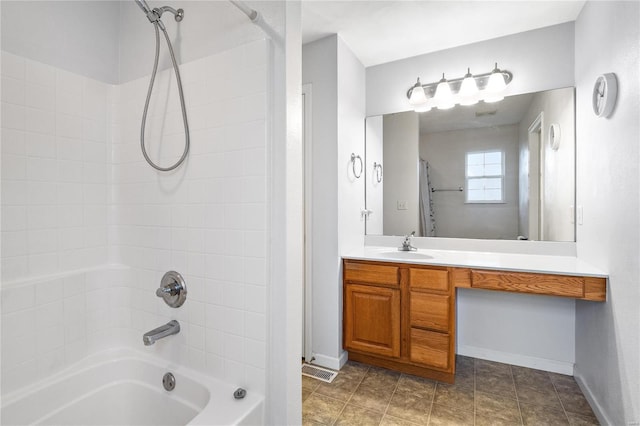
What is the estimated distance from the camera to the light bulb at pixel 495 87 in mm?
2350

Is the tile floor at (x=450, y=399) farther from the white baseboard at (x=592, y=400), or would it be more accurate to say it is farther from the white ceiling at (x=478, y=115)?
the white ceiling at (x=478, y=115)

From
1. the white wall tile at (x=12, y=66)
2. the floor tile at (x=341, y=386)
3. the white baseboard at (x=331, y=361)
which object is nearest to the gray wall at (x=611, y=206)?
the floor tile at (x=341, y=386)

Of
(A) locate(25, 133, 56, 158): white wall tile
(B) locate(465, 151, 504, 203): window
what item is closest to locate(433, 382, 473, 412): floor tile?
(B) locate(465, 151, 504, 203): window

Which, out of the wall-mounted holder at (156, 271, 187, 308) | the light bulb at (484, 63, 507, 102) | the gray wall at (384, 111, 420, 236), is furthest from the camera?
the gray wall at (384, 111, 420, 236)

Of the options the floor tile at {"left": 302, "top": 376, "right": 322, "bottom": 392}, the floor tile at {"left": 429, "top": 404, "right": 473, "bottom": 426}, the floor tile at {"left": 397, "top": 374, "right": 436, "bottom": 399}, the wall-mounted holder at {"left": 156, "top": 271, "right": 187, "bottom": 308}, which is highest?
the wall-mounted holder at {"left": 156, "top": 271, "right": 187, "bottom": 308}

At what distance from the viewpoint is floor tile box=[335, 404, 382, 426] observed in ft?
5.70

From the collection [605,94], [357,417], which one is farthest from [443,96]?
[357,417]

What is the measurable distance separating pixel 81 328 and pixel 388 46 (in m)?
2.77

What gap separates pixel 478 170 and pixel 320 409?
6.97 feet

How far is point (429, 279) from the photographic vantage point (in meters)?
2.10

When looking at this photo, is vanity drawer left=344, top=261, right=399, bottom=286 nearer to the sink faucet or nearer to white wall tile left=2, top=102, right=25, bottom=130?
the sink faucet

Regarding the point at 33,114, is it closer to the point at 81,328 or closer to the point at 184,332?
the point at 81,328

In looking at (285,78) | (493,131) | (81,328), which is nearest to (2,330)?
(81,328)

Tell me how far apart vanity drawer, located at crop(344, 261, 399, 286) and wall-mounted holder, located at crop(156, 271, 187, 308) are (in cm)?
128
